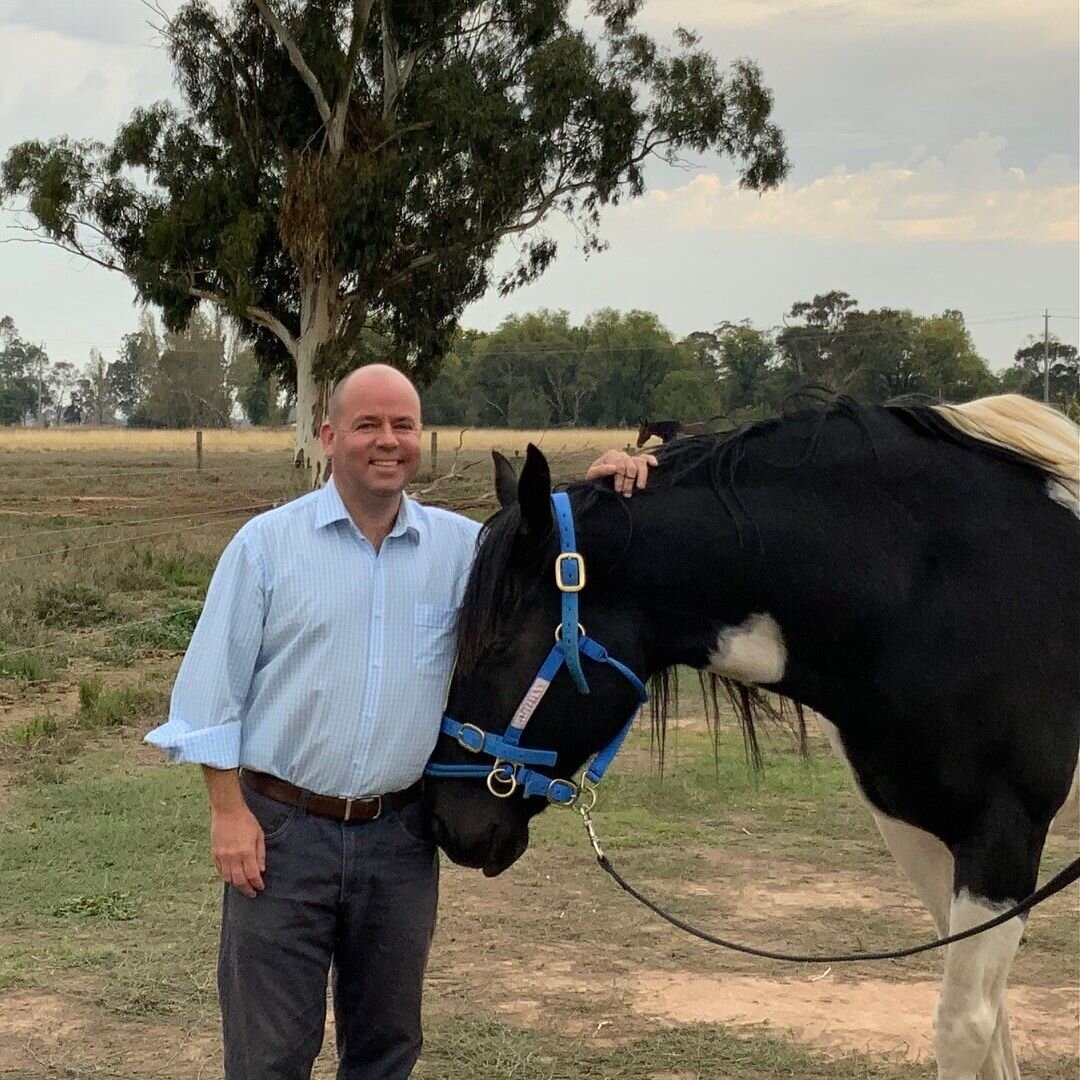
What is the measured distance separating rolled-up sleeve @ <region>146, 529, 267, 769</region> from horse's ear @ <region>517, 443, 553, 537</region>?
0.54m

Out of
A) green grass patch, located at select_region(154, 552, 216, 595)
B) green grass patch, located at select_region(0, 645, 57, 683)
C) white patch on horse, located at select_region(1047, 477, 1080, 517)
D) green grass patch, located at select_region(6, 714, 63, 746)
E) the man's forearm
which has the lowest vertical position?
green grass patch, located at select_region(6, 714, 63, 746)

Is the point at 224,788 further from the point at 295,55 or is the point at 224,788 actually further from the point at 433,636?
the point at 295,55

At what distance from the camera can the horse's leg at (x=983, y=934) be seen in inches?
96.2

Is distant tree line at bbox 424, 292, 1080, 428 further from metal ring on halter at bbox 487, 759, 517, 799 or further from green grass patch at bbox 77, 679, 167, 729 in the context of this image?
metal ring on halter at bbox 487, 759, 517, 799

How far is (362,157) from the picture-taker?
61.0ft

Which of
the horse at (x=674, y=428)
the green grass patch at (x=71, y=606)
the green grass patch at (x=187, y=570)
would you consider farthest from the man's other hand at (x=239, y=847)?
the green grass patch at (x=187, y=570)

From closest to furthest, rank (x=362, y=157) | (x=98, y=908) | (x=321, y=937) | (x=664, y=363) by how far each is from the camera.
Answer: (x=321, y=937), (x=98, y=908), (x=362, y=157), (x=664, y=363)

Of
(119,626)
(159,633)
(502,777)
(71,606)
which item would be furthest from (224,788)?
(71,606)

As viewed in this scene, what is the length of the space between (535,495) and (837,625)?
689 mm

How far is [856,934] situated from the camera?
441 cm

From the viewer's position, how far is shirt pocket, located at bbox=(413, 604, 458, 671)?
2.39 meters

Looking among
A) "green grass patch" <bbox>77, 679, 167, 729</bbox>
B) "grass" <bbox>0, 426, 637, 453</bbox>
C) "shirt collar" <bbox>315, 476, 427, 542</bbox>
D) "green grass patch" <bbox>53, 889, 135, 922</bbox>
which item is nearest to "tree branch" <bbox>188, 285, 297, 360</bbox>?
"grass" <bbox>0, 426, 637, 453</bbox>

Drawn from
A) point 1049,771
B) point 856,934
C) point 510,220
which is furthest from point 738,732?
point 510,220

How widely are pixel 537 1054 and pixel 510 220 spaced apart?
1796cm
